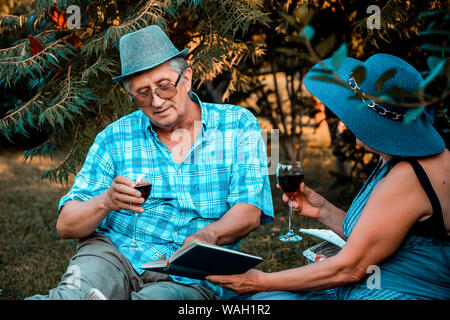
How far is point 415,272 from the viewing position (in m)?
2.10

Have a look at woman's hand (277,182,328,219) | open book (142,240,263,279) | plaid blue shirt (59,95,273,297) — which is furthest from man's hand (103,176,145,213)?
woman's hand (277,182,328,219)

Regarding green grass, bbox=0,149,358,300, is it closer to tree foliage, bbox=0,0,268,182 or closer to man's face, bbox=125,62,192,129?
tree foliage, bbox=0,0,268,182

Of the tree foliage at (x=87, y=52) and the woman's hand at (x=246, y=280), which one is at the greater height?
the tree foliage at (x=87, y=52)

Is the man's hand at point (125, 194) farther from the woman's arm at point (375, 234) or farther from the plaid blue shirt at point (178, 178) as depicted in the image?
the woman's arm at point (375, 234)

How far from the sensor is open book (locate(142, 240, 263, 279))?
1.90 meters

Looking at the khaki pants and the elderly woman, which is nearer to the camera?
the elderly woman

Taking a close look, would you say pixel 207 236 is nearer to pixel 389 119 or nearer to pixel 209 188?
pixel 209 188

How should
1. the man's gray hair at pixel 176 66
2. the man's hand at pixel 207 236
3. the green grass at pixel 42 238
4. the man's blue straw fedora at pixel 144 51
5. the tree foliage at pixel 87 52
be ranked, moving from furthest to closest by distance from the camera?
the green grass at pixel 42 238
the tree foliage at pixel 87 52
the man's gray hair at pixel 176 66
the man's blue straw fedora at pixel 144 51
the man's hand at pixel 207 236

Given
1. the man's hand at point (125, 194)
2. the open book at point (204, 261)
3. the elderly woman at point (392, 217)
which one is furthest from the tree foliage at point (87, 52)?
the open book at point (204, 261)

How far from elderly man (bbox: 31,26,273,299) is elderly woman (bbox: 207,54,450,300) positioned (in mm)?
633

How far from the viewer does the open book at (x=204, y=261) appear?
1899 millimetres

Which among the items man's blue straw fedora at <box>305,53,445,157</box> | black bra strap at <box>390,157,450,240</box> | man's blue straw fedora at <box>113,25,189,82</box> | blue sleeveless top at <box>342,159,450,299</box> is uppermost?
man's blue straw fedora at <box>113,25,189,82</box>

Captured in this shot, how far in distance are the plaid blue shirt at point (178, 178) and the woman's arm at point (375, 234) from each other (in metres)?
0.70

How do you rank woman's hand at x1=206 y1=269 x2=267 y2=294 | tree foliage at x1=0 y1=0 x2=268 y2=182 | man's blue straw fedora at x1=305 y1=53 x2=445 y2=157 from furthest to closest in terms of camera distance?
tree foliage at x1=0 y1=0 x2=268 y2=182 < woman's hand at x1=206 y1=269 x2=267 y2=294 < man's blue straw fedora at x1=305 y1=53 x2=445 y2=157
